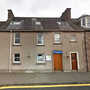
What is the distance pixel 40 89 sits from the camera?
20.4ft

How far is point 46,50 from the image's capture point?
43.0ft

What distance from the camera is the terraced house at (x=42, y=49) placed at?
12.7 meters

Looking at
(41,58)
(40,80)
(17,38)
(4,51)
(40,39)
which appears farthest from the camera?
(40,39)

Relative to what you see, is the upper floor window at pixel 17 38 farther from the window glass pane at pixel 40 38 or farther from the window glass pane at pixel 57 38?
the window glass pane at pixel 57 38

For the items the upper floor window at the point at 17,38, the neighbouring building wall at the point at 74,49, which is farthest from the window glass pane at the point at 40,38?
the neighbouring building wall at the point at 74,49

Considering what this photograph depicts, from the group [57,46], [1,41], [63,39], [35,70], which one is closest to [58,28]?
[63,39]

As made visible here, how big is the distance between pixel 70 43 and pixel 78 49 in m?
1.39

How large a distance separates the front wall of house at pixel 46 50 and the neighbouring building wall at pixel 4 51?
766 mm

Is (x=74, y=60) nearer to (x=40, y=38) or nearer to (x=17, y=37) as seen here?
(x=40, y=38)

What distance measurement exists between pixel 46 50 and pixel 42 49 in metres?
0.56

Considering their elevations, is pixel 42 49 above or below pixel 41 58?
above

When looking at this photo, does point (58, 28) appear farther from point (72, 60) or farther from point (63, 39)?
point (72, 60)

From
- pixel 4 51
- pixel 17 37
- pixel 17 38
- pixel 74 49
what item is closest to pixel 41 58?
pixel 17 38

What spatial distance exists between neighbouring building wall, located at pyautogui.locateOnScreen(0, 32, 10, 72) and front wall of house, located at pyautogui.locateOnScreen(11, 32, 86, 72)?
2.51 feet
